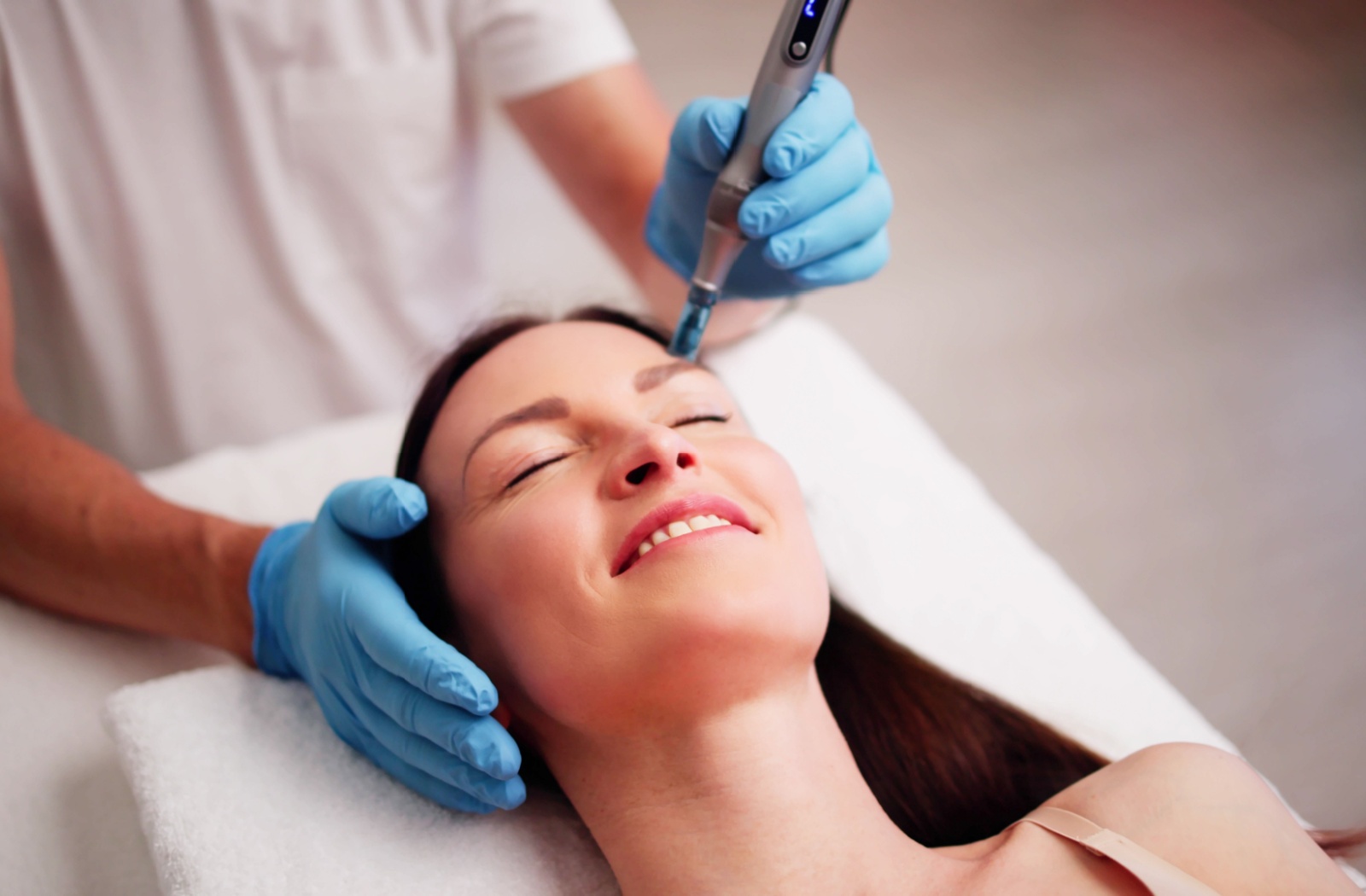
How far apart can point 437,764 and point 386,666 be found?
0.12 meters

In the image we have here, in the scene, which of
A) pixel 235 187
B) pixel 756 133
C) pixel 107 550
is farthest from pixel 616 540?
pixel 235 187

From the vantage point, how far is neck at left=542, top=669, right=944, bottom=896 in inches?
36.9

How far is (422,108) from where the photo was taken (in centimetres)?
171

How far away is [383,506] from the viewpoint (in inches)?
42.1

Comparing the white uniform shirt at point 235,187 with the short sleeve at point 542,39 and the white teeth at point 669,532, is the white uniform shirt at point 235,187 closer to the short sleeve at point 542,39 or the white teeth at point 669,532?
the short sleeve at point 542,39

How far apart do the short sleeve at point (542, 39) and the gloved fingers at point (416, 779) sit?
1118 millimetres

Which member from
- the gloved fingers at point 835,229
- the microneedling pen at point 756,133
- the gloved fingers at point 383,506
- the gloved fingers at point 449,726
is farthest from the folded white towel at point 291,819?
the gloved fingers at point 835,229

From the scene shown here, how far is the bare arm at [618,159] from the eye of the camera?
1.63 meters

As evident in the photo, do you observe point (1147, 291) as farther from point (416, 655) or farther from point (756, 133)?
point (416, 655)

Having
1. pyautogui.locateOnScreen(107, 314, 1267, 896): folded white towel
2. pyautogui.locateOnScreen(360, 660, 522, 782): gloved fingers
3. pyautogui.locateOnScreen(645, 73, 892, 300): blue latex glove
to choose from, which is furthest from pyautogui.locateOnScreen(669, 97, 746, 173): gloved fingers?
pyautogui.locateOnScreen(360, 660, 522, 782): gloved fingers

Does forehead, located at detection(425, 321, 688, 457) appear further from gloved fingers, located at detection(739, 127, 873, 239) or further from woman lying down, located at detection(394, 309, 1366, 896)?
gloved fingers, located at detection(739, 127, 873, 239)

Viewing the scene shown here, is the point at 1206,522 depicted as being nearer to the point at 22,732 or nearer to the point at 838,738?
the point at 838,738

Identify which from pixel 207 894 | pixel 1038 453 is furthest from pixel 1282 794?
pixel 207 894

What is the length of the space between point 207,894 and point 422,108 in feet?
4.30
